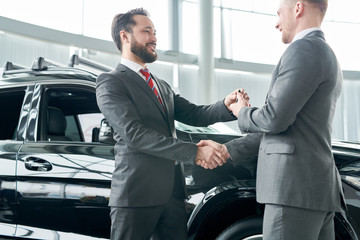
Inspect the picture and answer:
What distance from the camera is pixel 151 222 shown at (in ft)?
5.88

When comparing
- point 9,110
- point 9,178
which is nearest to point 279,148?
point 9,178

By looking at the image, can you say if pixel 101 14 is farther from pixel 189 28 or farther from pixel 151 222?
pixel 151 222

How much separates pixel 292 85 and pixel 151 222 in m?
0.86

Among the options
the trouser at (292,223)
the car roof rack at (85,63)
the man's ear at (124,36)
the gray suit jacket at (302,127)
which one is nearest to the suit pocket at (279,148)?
the gray suit jacket at (302,127)

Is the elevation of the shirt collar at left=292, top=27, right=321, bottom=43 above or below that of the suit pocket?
above

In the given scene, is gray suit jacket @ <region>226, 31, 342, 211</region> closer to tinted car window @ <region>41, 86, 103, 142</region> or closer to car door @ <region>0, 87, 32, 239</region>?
tinted car window @ <region>41, 86, 103, 142</region>

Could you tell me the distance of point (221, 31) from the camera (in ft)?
36.7

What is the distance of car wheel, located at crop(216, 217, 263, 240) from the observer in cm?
194

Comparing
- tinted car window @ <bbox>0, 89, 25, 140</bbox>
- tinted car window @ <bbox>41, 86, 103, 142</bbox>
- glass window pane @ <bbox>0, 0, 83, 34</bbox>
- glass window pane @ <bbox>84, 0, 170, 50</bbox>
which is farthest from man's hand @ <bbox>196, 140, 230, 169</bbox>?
glass window pane @ <bbox>84, 0, 170, 50</bbox>

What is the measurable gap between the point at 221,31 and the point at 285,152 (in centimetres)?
1008

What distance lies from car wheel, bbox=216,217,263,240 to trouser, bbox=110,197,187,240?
0.76 feet

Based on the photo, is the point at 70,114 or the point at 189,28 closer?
the point at 70,114

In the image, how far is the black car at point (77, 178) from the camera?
196 cm

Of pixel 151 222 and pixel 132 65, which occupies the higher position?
pixel 132 65
